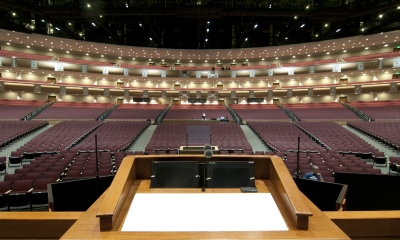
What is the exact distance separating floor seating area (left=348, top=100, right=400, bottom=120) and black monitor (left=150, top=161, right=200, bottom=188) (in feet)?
67.8

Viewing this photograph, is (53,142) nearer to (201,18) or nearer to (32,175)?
(32,175)

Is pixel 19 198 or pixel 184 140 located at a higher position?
pixel 184 140

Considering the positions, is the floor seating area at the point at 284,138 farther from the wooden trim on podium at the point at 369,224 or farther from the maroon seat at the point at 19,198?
the maroon seat at the point at 19,198

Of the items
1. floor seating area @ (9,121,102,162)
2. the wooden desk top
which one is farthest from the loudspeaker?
floor seating area @ (9,121,102,162)

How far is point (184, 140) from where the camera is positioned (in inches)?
430

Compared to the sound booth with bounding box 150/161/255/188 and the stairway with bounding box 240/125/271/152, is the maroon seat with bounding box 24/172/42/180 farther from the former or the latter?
the stairway with bounding box 240/125/271/152

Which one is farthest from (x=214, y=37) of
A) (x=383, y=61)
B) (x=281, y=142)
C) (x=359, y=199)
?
(x=359, y=199)

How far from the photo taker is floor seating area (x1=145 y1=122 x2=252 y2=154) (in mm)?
9250

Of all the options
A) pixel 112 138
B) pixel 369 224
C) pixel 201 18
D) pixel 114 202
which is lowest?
pixel 112 138

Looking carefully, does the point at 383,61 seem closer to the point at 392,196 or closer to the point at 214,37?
the point at 214,37

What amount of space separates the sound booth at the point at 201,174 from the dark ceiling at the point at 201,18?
14.7m

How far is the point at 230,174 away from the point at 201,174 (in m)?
0.28

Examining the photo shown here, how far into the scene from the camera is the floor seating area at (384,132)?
10.2 m

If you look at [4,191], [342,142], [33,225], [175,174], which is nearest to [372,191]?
[175,174]
